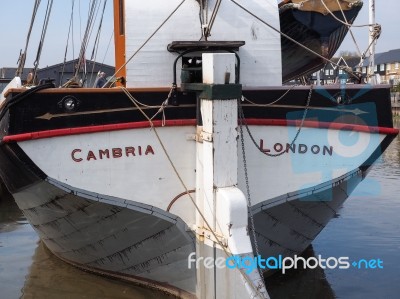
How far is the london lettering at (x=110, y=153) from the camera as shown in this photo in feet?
18.2

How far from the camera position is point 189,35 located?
20.4 ft

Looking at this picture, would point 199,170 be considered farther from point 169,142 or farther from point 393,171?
point 393,171

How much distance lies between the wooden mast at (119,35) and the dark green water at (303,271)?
9.42 ft

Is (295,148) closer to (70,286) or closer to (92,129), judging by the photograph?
(92,129)

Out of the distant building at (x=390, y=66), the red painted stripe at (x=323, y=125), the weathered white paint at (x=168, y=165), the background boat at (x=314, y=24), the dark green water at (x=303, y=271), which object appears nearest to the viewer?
the weathered white paint at (x=168, y=165)

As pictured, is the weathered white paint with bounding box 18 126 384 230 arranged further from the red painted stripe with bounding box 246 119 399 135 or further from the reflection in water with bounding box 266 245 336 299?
the reflection in water with bounding box 266 245 336 299

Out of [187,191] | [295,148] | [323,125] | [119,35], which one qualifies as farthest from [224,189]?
[119,35]

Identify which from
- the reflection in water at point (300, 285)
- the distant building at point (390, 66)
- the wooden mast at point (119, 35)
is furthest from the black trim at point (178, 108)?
the distant building at point (390, 66)

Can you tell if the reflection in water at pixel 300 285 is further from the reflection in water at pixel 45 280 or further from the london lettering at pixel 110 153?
the london lettering at pixel 110 153

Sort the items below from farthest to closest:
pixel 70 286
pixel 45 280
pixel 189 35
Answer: pixel 45 280
pixel 70 286
pixel 189 35

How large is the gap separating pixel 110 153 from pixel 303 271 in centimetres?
392

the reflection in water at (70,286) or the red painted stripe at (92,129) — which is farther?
the reflection in water at (70,286)

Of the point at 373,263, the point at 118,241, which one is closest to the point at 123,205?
the point at 118,241

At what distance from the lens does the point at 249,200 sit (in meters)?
6.04
